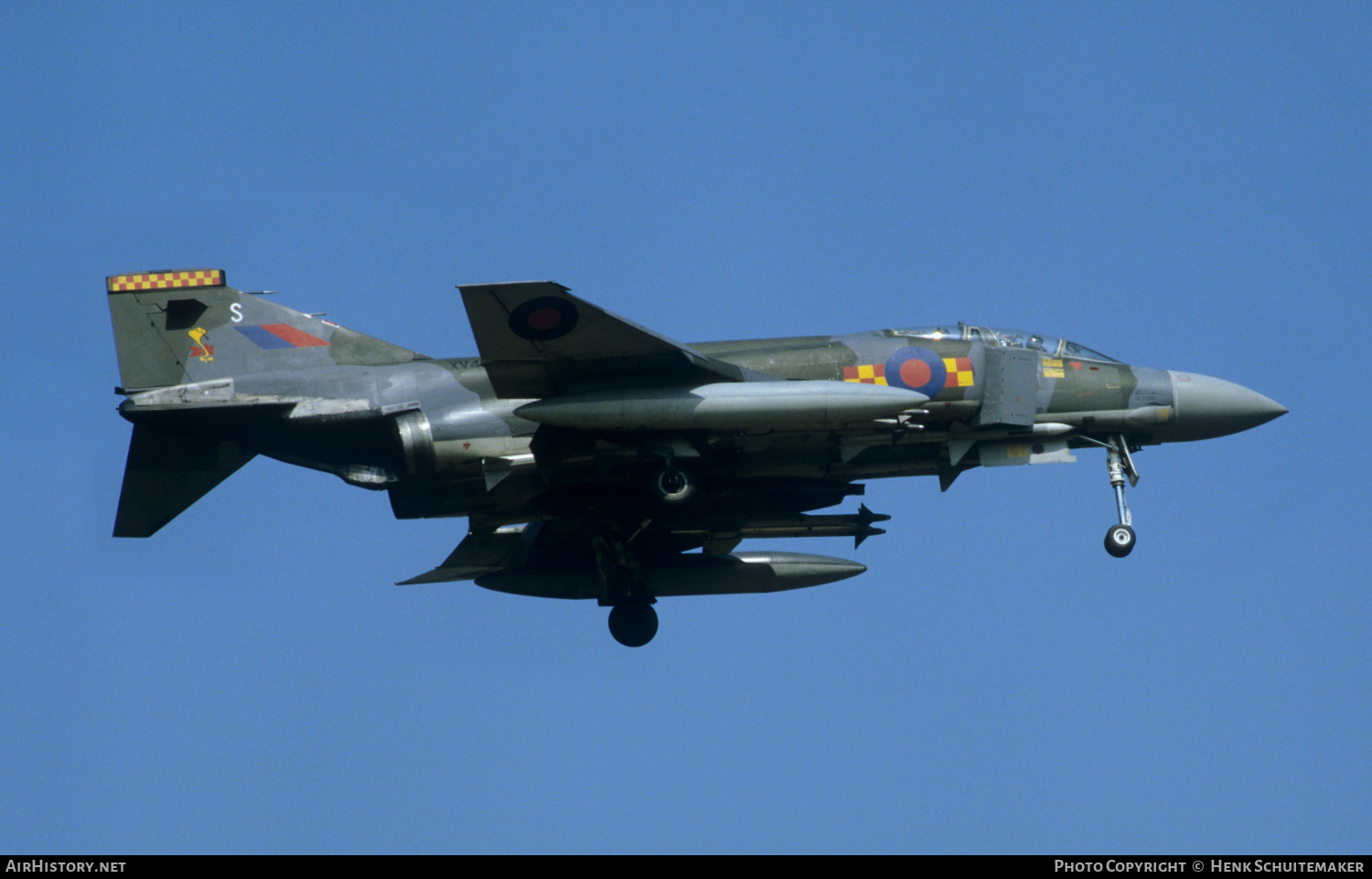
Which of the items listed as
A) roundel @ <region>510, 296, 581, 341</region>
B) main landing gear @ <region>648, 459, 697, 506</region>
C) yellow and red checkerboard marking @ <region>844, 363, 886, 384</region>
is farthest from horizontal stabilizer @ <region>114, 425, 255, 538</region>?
yellow and red checkerboard marking @ <region>844, 363, 886, 384</region>

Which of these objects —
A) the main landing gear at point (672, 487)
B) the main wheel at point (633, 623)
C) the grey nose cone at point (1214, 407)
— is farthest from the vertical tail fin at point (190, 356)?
the grey nose cone at point (1214, 407)

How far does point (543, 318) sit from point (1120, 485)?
→ 8195 mm

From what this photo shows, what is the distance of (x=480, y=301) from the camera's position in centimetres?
1792

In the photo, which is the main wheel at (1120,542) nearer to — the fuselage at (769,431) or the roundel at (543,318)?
the fuselage at (769,431)

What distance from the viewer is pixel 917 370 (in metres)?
20.0

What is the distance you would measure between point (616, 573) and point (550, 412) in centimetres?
429

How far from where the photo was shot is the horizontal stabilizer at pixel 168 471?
20.6 m

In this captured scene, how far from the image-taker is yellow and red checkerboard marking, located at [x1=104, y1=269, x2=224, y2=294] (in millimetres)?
21297

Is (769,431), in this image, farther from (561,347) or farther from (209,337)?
(209,337)

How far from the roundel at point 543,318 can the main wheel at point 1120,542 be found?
7.86m

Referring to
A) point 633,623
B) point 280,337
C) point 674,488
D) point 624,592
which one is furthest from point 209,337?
point 633,623

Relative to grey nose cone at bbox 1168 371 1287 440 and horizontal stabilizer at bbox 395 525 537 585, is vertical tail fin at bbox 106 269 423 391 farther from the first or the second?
grey nose cone at bbox 1168 371 1287 440
